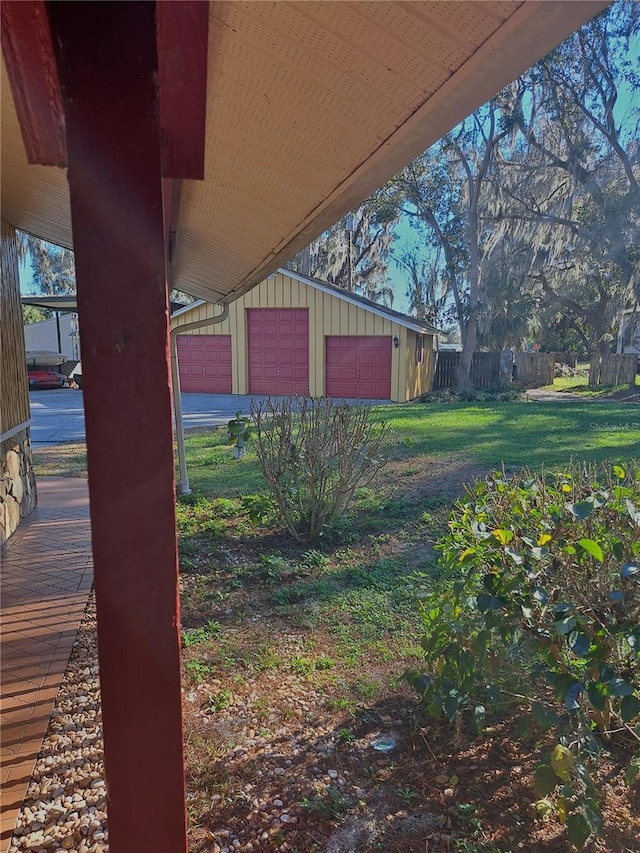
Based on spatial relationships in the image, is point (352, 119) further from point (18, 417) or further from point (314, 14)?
point (18, 417)

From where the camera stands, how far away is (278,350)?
18.1 metres

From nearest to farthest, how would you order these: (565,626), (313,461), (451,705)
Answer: (565,626) → (451,705) → (313,461)

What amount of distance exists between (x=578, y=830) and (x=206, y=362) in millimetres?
18271

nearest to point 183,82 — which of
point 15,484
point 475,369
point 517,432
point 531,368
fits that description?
point 15,484

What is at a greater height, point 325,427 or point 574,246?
point 574,246

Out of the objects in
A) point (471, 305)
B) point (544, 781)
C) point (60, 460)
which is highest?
point (471, 305)

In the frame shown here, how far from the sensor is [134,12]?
0.93 metres

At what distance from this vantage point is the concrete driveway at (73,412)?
1093 centimetres

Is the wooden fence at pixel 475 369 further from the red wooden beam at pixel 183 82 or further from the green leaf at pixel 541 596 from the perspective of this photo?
the red wooden beam at pixel 183 82

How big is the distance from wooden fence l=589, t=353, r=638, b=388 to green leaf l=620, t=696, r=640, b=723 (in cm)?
2108

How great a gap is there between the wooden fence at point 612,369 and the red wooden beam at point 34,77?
72.7ft

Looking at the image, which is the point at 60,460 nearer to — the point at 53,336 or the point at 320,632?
the point at 320,632

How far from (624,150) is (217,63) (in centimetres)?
2028

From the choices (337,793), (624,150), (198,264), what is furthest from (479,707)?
(624,150)
